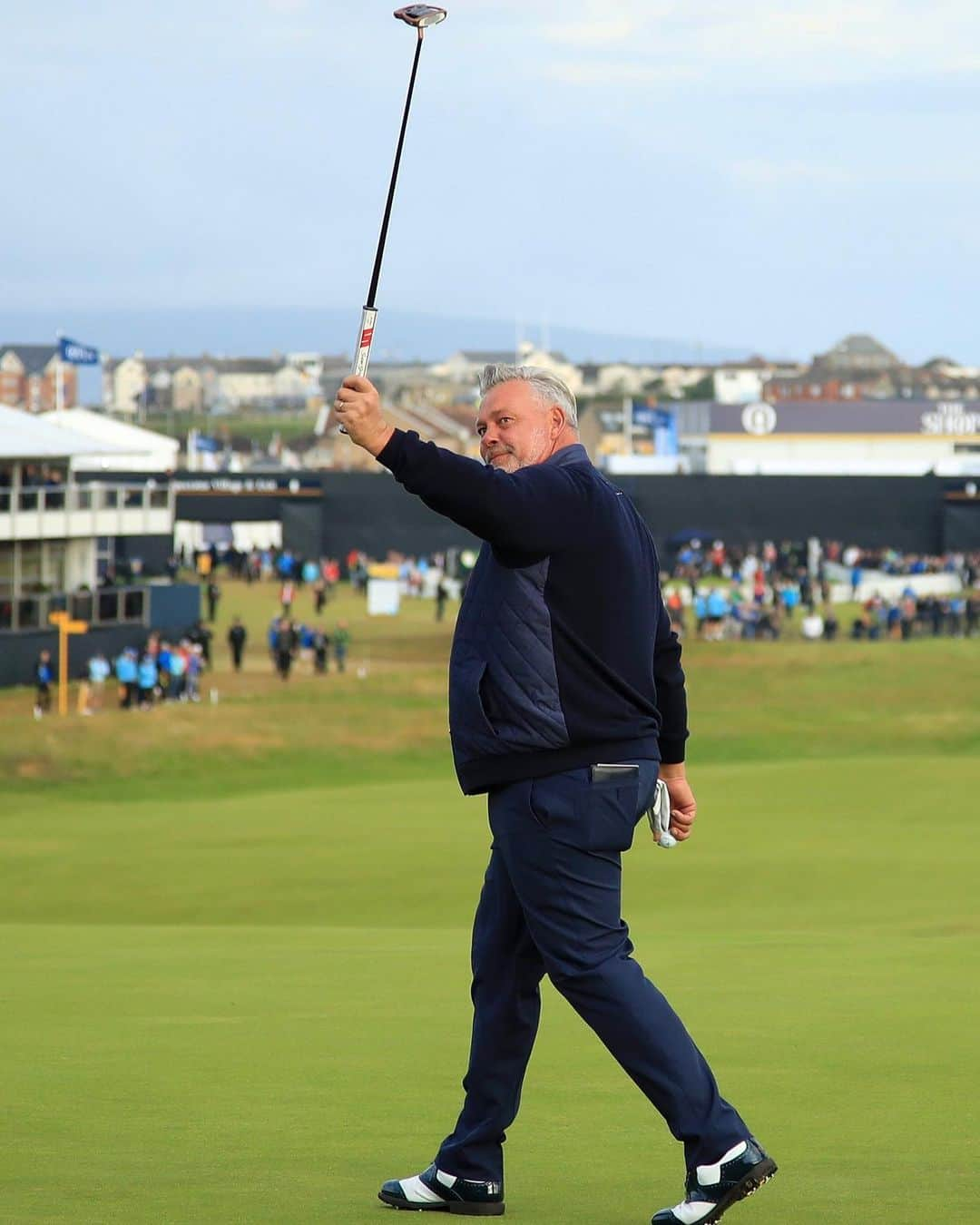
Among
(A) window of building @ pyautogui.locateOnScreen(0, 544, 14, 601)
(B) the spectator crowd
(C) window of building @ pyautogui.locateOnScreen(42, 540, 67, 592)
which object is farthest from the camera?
(C) window of building @ pyautogui.locateOnScreen(42, 540, 67, 592)

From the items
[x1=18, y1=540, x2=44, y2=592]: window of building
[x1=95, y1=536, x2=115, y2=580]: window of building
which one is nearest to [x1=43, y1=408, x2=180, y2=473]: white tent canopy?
[x1=95, y1=536, x2=115, y2=580]: window of building

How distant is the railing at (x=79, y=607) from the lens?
4203 centimetres

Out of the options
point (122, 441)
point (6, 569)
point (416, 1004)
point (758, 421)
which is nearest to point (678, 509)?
point (758, 421)

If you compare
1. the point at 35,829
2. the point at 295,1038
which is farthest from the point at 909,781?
the point at 295,1038

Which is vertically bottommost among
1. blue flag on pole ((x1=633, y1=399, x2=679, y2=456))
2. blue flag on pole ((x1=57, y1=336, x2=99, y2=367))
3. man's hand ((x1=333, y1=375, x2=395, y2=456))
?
man's hand ((x1=333, y1=375, x2=395, y2=456))

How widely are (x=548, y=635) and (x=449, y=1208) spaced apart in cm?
141

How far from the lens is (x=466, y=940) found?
1195 centimetres

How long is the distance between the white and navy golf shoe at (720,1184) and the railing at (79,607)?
125 feet

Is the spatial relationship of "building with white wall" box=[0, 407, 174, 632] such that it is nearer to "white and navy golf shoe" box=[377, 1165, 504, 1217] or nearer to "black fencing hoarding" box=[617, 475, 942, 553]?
"black fencing hoarding" box=[617, 475, 942, 553]

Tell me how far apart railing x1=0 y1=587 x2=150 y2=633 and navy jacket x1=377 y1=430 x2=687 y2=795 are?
37947 millimetres

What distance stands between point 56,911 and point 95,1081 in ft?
37.9

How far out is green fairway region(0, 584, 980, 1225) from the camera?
487cm

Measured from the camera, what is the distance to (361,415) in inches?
178

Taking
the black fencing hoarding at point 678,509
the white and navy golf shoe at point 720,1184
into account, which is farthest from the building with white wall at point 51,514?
the white and navy golf shoe at point 720,1184
